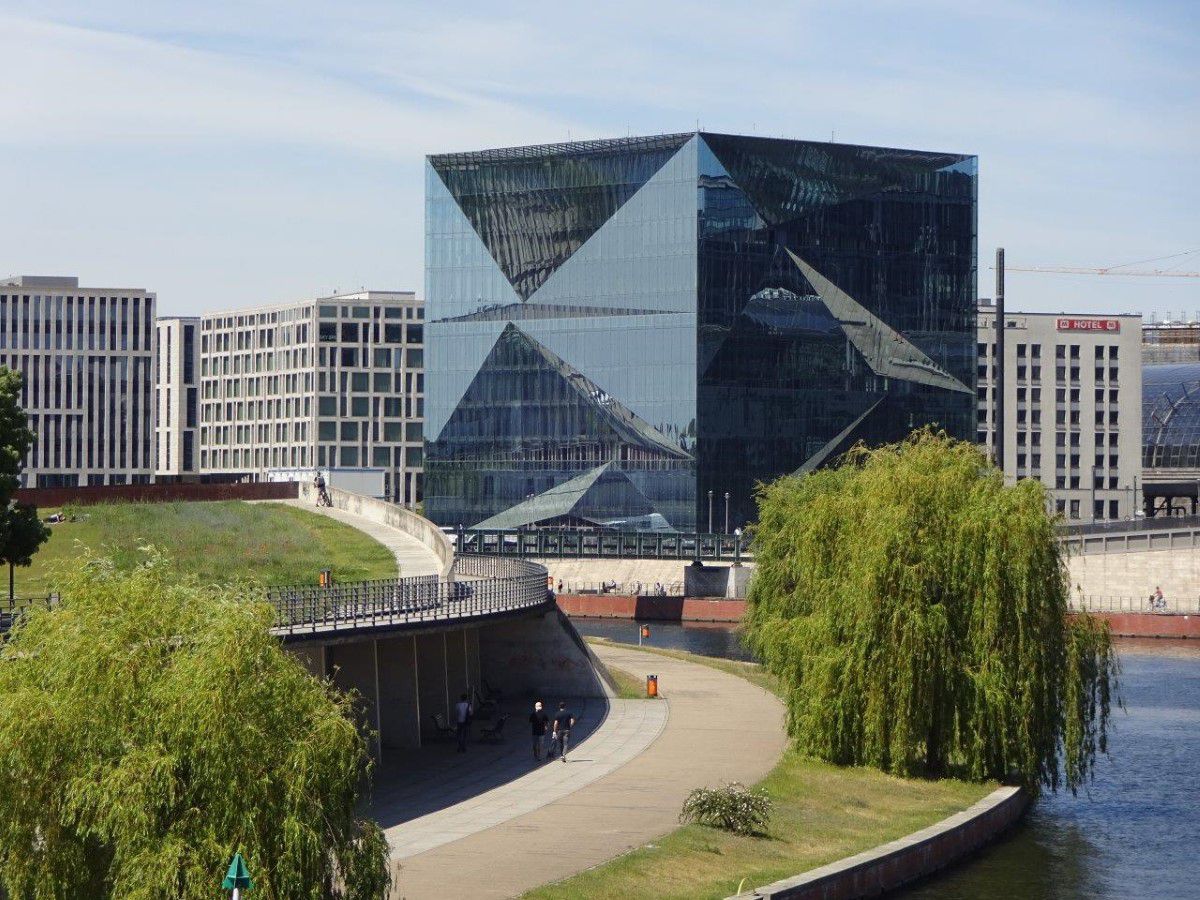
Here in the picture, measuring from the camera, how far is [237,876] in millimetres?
31297

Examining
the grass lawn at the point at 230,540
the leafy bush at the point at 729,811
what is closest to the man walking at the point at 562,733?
the leafy bush at the point at 729,811

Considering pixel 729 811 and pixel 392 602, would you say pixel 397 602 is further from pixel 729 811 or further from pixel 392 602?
pixel 729 811

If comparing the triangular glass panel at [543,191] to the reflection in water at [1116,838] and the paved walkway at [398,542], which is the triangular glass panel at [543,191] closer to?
the paved walkway at [398,542]

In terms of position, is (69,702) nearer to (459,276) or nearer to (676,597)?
(676,597)

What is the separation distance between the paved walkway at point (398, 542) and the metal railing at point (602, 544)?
160 ft

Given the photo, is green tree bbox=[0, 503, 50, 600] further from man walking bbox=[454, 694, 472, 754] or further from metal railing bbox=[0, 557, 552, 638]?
man walking bbox=[454, 694, 472, 754]

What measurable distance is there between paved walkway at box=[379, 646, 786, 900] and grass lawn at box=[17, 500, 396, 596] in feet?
81.4

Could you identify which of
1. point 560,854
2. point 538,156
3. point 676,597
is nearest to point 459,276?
point 538,156

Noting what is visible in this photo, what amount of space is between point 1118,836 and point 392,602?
2333 centimetres

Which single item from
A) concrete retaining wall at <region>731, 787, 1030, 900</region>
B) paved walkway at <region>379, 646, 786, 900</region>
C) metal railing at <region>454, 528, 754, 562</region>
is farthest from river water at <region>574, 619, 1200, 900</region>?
metal railing at <region>454, 528, 754, 562</region>

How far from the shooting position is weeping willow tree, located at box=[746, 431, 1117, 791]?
195 ft

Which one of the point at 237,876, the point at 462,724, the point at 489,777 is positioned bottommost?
the point at 489,777

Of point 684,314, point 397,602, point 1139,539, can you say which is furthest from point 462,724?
point 684,314

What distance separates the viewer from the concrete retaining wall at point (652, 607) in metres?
163
